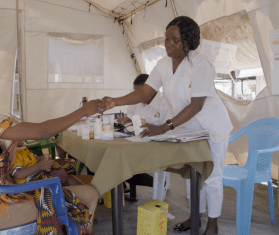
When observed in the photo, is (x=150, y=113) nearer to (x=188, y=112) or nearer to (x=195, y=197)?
(x=188, y=112)

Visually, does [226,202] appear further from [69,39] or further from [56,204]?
[69,39]

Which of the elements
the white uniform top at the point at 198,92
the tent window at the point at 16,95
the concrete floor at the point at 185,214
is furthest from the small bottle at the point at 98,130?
the tent window at the point at 16,95

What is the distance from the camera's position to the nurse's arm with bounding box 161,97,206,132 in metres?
1.90

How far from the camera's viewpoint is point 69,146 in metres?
2.12

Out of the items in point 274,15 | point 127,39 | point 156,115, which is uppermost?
point 127,39

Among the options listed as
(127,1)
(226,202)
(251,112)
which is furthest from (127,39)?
(226,202)

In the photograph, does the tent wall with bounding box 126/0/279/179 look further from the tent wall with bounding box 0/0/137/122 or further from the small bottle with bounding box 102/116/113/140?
the small bottle with bounding box 102/116/113/140

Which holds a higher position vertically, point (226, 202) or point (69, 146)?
point (69, 146)

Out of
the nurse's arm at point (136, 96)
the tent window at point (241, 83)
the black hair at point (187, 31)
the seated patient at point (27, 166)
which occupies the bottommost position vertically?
the seated patient at point (27, 166)

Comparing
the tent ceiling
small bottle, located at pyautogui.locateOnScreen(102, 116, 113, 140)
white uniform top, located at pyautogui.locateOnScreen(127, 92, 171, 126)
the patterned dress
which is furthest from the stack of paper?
the tent ceiling

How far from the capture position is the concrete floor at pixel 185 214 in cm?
243

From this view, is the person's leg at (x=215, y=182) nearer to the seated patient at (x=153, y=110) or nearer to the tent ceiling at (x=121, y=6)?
the seated patient at (x=153, y=110)

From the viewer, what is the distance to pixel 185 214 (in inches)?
109

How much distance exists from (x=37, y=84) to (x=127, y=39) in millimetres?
2067
